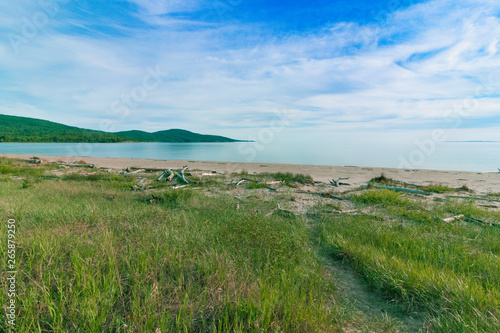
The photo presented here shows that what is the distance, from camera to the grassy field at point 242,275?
2607 millimetres

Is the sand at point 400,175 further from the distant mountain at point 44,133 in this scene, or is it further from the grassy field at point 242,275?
the distant mountain at point 44,133

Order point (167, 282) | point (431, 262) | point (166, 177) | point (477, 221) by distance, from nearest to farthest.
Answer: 1. point (167, 282)
2. point (431, 262)
3. point (477, 221)
4. point (166, 177)

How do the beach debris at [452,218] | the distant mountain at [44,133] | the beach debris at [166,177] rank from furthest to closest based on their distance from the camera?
the distant mountain at [44,133]
the beach debris at [166,177]
the beach debris at [452,218]

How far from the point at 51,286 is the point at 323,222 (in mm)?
6264

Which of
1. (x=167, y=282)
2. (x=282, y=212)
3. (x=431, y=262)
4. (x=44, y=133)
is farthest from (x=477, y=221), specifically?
(x=44, y=133)

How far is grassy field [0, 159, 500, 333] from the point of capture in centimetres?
261

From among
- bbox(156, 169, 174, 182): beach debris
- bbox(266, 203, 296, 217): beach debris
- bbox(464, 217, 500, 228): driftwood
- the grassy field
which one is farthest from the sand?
the grassy field

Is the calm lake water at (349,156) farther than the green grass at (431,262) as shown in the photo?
Yes

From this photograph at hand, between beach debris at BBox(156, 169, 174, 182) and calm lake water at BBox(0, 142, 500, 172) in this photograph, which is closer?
beach debris at BBox(156, 169, 174, 182)

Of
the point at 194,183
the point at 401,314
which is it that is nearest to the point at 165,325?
the point at 401,314

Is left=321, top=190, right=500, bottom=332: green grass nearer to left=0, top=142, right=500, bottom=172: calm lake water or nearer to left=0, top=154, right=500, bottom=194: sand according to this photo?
left=0, top=154, right=500, bottom=194: sand

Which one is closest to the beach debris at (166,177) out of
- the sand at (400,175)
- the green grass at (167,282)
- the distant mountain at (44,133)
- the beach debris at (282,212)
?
the sand at (400,175)

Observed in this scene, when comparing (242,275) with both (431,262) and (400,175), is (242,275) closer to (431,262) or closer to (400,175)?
(431,262)

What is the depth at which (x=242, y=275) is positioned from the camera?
11.1 ft
